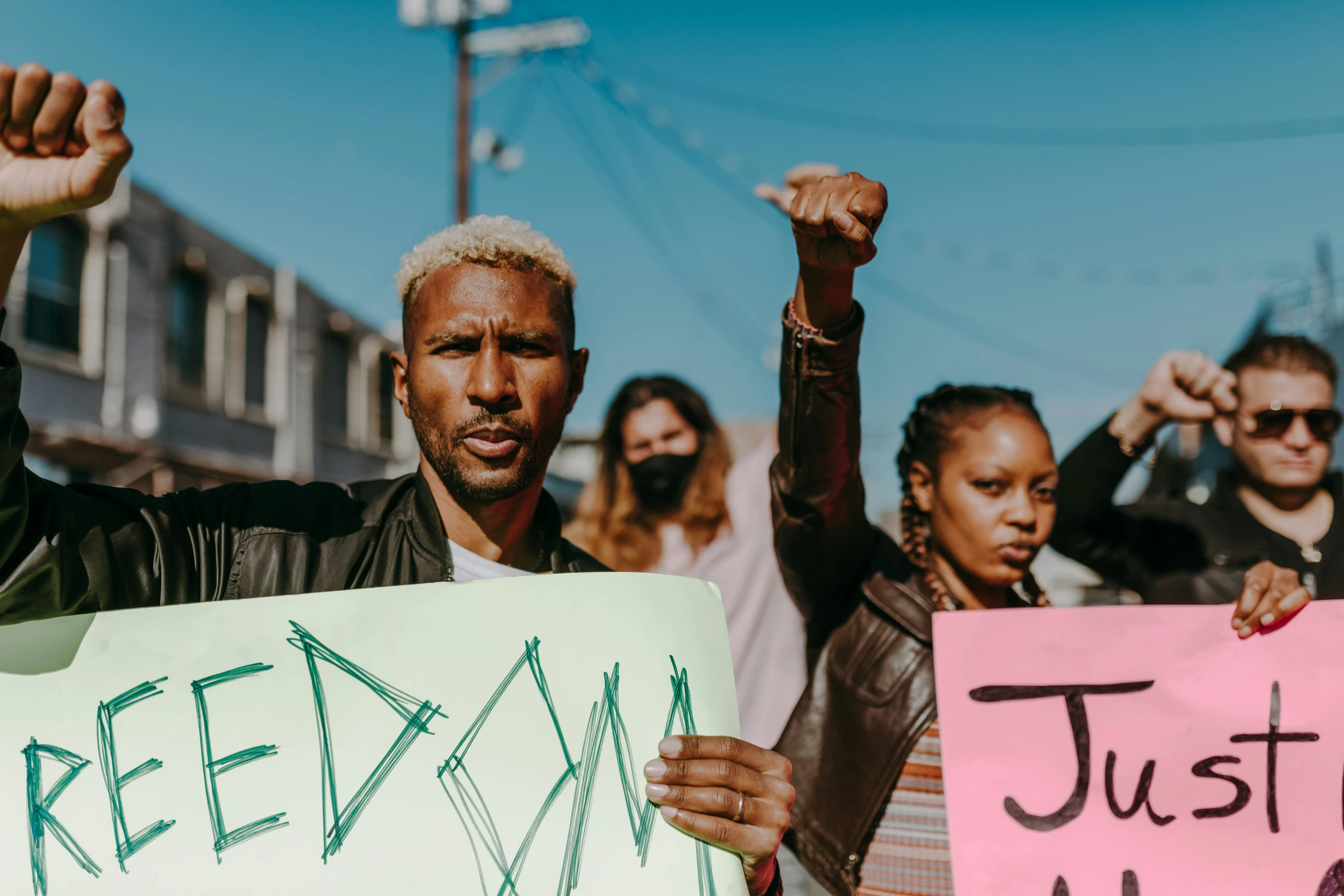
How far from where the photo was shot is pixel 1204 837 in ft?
4.75

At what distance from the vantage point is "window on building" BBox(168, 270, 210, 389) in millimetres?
13711

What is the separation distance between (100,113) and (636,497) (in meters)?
2.12

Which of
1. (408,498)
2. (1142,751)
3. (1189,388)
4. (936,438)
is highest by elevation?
(1189,388)

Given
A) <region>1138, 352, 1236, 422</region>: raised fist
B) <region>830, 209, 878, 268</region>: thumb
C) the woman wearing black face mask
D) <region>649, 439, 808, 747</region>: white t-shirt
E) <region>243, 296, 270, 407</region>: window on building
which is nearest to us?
<region>830, 209, 878, 268</region>: thumb

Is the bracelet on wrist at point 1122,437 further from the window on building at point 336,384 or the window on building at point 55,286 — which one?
the window on building at point 336,384

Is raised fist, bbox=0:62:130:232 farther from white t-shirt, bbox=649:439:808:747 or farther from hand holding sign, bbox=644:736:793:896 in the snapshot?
white t-shirt, bbox=649:439:808:747

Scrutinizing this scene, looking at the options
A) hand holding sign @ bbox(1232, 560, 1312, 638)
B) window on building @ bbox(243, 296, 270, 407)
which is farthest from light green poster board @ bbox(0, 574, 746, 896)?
window on building @ bbox(243, 296, 270, 407)

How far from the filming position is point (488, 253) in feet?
4.66

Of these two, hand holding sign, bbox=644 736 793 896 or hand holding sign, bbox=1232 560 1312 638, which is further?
hand holding sign, bbox=1232 560 1312 638

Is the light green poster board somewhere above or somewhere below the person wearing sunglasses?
below

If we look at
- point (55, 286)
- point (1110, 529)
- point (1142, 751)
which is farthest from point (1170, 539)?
point (55, 286)

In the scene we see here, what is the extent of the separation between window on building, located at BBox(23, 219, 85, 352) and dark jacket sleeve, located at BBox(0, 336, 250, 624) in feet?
38.6

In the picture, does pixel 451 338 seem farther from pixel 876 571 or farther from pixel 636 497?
pixel 636 497

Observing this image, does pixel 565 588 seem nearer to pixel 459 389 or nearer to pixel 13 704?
pixel 459 389
